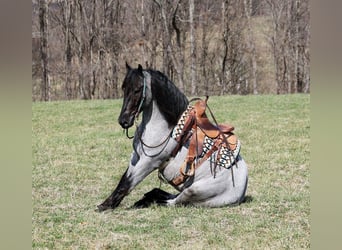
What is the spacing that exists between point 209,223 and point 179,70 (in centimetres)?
1340

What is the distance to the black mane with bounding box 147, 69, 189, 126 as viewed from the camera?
3846mm

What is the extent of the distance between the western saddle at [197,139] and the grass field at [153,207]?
31 centimetres

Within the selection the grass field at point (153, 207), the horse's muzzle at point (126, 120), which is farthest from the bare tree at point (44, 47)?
the horse's muzzle at point (126, 120)

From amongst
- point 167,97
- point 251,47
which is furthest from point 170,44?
point 167,97

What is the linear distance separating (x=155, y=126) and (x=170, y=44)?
42.8ft

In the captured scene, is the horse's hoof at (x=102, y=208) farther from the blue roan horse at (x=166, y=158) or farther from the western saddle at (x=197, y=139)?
the western saddle at (x=197, y=139)

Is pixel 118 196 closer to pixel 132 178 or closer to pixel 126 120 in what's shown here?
pixel 132 178

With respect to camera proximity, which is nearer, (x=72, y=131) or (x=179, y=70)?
(x=72, y=131)

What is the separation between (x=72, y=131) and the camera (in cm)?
909

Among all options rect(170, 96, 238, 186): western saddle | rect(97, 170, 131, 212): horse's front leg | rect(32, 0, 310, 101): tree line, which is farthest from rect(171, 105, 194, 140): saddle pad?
rect(32, 0, 310, 101): tree line

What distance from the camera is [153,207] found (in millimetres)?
4027

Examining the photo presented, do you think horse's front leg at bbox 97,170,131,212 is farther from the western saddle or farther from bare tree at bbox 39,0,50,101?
bare tree at bbox 39,0,50,101
